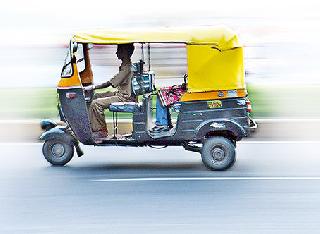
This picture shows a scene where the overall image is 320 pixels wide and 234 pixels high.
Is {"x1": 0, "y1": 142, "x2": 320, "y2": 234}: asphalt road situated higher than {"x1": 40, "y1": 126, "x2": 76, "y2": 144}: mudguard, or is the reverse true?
{"x1": 40, "y1": 126, "x2": 76, "y2": 144}: mudguard

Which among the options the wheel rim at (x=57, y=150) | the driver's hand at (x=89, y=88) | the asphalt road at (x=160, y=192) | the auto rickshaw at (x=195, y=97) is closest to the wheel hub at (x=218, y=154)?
the auto rickshaw at (x=195, y=97)

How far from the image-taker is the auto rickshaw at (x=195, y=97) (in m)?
11.2

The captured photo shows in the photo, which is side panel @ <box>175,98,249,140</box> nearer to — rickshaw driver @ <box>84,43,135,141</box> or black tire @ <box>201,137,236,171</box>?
black tire @ <box>201,137,236,171</box>

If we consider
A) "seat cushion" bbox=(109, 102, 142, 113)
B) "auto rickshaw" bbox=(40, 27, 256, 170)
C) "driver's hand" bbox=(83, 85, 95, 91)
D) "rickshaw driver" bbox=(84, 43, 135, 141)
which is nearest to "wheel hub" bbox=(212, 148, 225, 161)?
"auto rickshaw" bbox=(40, 27, 256, 170)

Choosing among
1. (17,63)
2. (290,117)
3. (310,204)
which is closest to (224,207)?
(310,204)

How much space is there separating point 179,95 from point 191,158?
46.5 inches

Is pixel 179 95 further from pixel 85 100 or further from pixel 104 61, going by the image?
pixel 104 61

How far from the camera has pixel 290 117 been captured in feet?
47.4

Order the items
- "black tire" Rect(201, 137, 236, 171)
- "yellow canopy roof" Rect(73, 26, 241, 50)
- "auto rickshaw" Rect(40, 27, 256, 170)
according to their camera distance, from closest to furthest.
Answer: "yellow canopy roof" Rect(73, 26, 241, 50), "auto rickshaw" Rect(40, 27, 256, 170), "black tire" Rect(201, 137, 236, 171)

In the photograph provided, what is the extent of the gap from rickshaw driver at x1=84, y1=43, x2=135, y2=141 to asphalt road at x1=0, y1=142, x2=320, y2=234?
489 millimetres

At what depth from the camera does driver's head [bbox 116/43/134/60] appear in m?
11.6

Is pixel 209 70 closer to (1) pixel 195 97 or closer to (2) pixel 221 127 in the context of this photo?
(1) pixel 195 97

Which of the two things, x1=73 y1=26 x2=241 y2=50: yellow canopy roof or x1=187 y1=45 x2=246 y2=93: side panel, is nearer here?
x1=73 y1=26 x2=241 y2=50: yellow canopy roof

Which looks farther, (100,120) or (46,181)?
(100,120)
